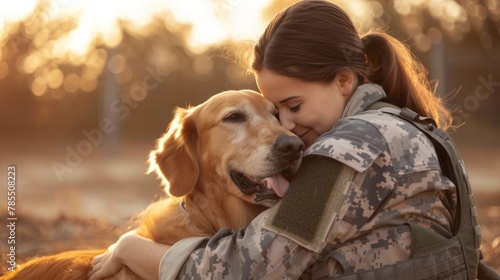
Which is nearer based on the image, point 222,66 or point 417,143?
point 417,143

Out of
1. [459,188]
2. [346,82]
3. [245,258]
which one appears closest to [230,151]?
[346,82]

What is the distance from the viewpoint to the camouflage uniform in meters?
2.47

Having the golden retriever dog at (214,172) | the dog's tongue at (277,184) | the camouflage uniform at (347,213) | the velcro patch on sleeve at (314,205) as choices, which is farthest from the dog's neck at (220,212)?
the velcro patch on sleeve at (314,205)

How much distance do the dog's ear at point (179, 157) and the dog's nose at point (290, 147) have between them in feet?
1.74

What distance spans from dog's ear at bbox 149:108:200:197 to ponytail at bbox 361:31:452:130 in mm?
1041

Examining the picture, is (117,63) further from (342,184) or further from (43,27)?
(342,184)

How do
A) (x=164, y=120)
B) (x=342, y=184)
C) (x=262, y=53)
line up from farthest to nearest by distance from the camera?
(x=164, y=120), (x=262, y=53), (x=342, y=184)

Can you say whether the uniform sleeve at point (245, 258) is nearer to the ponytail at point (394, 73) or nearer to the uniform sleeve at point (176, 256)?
the uniform sleeve at point (176, 256)

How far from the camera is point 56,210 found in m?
8.12

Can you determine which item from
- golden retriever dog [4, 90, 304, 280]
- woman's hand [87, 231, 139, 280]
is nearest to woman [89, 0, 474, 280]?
woman's hand [87, 231, 139, 280]

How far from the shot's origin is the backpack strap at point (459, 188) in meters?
2.69

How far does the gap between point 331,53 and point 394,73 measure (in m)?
0.36

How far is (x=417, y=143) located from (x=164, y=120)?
14499 mm

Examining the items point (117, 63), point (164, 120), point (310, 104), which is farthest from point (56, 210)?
point (117, 63)
